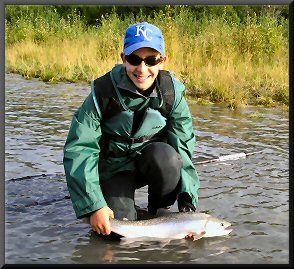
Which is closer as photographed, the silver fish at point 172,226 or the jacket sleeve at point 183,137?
the silver fish at point 172,226

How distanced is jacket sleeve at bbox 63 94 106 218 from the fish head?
0.70 m

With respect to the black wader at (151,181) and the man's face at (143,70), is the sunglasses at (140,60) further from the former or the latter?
the black wader at (151,181)

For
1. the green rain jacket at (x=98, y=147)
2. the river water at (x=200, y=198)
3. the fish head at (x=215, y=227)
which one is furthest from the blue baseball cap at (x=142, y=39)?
the river water at (x=200, y=198)

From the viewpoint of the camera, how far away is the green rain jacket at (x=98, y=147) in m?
3.68

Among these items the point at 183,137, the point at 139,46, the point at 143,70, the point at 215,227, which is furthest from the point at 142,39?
the point at 215,227

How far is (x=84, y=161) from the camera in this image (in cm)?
371

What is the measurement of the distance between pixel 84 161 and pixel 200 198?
4.36ft

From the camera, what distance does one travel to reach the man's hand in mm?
3576

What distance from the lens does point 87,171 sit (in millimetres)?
3688

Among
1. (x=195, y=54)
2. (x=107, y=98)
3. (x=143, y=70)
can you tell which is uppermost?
(x=143, y=70)

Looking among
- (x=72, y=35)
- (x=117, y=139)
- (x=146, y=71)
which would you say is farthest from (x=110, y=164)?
(x=72, y=35)

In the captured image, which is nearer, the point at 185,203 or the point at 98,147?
the point at 98,147

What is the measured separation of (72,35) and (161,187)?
11.4 m

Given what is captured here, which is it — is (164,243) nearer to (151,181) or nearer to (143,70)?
(151,181)
